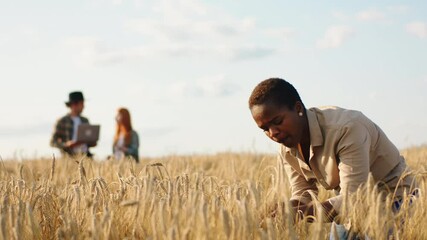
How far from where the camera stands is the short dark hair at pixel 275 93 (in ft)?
9.68

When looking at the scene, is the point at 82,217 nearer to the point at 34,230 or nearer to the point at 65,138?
the point at 34,230

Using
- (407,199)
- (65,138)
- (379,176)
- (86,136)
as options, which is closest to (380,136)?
(379,176)

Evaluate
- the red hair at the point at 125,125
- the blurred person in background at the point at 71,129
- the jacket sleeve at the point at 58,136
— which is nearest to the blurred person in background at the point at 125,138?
the red hair at the point at 125,125

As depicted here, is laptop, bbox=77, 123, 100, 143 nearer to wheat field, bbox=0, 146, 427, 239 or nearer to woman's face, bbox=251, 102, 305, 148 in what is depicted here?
wheat field, bbox=0, 146, 427, 239

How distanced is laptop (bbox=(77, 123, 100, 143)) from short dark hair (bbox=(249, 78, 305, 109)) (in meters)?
5.51

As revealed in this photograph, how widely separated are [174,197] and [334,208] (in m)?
0.84

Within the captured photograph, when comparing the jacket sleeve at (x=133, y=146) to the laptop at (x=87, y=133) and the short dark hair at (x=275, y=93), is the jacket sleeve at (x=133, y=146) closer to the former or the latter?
the laptop at (x=87, y=133)

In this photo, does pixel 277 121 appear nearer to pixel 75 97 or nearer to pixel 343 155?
pixel 343 155

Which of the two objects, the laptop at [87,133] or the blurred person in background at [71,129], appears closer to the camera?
the laptop at [87,133]

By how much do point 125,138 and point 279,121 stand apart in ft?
19.8

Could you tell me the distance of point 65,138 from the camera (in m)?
8.72

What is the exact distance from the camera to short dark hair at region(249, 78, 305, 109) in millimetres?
2949

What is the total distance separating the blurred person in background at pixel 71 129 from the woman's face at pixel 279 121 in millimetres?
5697

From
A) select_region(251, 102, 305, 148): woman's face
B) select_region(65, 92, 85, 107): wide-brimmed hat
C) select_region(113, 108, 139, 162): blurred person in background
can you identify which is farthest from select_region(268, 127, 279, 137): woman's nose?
select_region(65, 92, 85, 107): wide-brimmed hat
